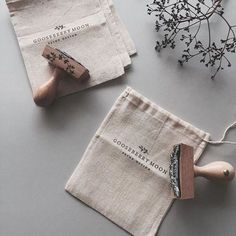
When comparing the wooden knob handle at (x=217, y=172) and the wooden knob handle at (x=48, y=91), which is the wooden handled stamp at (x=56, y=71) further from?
the wooden knob handle at (x=217, y=172)

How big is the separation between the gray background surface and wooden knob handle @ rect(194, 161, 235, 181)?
0.04 meters

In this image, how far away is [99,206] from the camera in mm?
793

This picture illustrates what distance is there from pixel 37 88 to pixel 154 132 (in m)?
0.24

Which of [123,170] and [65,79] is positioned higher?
[65,79]

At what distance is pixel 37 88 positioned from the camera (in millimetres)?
835

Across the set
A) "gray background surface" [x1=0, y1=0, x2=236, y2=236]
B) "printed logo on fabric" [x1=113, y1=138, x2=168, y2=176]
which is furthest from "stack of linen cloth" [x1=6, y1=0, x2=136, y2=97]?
"printed logo on fabric" [x1=113, y1=138, x2=168, y2=176]

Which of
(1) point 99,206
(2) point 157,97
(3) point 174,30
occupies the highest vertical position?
(3) point 174,30

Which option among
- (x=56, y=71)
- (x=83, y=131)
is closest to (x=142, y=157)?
(x=83, y=131)

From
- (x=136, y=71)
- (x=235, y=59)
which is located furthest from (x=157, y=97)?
(x=235, y=59)

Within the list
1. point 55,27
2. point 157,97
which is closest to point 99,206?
point 157,97

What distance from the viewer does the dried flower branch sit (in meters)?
0.83

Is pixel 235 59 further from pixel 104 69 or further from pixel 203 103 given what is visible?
pixel 104 69

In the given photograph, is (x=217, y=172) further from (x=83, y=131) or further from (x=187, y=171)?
(x=83, y=131)

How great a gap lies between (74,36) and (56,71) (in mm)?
92
